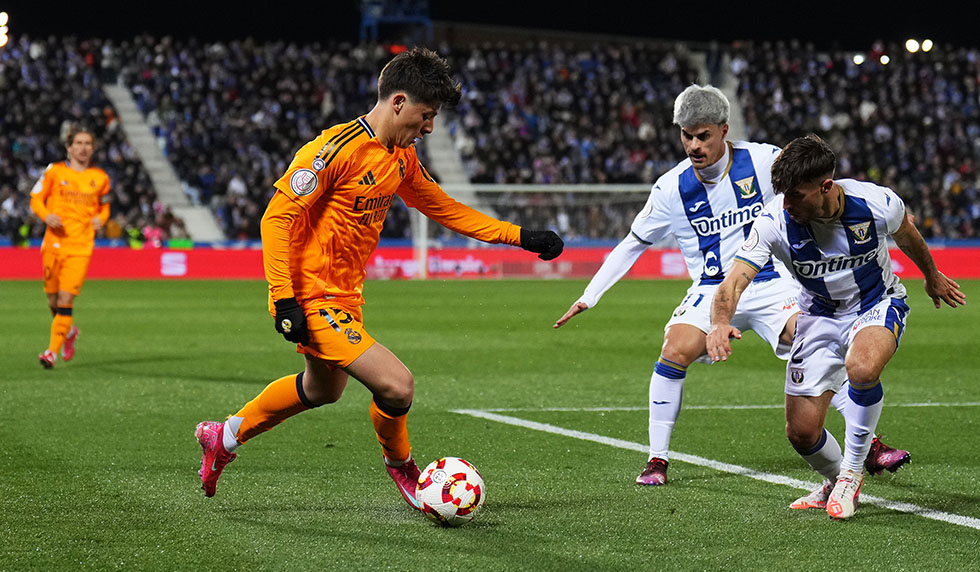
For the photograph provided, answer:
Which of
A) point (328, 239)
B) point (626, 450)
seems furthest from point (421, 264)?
point (328, 239)

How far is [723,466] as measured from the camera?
6.03 metres

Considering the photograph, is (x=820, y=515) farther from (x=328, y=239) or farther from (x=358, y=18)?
(x=358, y=18)

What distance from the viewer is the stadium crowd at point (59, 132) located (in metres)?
27.3

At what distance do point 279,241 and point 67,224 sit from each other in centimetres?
725

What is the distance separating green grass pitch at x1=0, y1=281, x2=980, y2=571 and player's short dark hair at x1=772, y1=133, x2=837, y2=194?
1.38m

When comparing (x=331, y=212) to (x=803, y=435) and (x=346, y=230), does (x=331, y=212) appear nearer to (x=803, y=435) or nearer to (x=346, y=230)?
(x=346, y=230)

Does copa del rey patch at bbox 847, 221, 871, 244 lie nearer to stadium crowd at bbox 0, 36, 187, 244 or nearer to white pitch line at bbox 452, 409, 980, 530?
white pitch line at bbox 452, 409, 980, 530

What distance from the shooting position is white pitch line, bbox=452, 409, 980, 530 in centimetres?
483

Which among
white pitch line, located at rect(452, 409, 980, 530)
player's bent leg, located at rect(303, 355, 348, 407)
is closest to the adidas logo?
player's bent leg, located at rect(303, 355, 348, 407)

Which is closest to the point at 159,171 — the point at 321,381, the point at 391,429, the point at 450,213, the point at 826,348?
the point at 450,213

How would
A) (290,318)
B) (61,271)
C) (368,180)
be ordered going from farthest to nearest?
1. (61,271)
2. (368,180)
3. (290,318)

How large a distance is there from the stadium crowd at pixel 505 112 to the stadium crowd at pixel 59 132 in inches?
1.8

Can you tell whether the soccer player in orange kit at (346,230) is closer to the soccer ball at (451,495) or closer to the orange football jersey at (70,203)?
the soccer ball at (451,495)

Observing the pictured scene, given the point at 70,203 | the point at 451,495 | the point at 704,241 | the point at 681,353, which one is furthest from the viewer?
the point at 70,203
